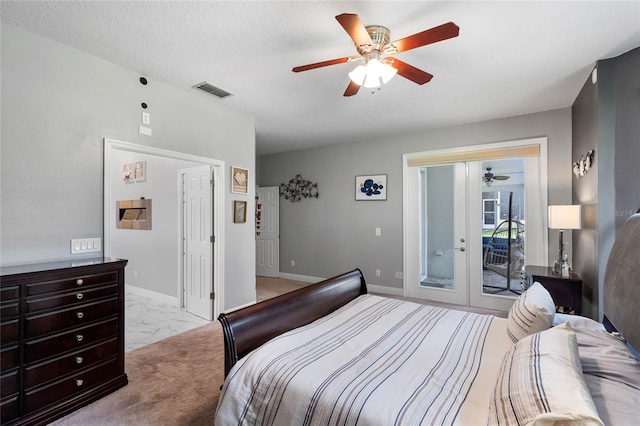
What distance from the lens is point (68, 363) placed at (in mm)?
2002

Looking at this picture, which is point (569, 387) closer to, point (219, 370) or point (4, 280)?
point (219, 370)

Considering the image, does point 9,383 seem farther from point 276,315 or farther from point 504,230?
point 504,230

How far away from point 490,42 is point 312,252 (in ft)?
14.1

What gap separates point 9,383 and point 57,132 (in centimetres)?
174

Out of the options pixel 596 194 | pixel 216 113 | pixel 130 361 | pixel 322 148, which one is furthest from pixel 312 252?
pixel 596 194

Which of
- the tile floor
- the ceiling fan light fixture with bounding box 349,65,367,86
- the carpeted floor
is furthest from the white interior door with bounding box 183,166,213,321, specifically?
the ceiling fan light fixture with bounding box 349,65,367,86

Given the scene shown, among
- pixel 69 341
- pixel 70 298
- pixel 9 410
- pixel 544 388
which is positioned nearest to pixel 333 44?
pixel 544 388

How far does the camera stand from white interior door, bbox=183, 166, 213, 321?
12.4 ft

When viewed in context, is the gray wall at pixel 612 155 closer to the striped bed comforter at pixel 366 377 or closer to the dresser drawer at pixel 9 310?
the striped bed comforter at pixel 366 377

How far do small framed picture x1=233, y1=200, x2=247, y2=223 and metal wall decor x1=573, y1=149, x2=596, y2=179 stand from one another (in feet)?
12.4

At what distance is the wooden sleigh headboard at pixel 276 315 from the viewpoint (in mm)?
1541

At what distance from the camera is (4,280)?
1.71 metres

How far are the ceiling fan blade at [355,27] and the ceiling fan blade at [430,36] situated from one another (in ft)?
0.68

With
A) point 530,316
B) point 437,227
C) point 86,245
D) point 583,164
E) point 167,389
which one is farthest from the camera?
point 437,227
